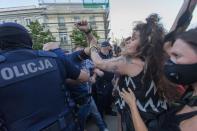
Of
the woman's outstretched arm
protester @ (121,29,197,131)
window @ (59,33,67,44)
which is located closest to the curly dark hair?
the woman's outstretched arm

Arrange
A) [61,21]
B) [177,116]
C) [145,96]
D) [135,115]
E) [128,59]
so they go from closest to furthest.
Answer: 1. [177,116]
2. [135,115]
3. [145,96]
4. [128,59]
5. [61,21]

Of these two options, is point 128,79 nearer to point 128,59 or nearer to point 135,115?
point 128,59

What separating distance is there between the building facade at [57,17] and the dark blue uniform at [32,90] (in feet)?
200

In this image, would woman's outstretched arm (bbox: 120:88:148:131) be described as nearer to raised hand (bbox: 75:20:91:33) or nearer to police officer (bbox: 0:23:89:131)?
police officer (bbox: 0:23:89:131)

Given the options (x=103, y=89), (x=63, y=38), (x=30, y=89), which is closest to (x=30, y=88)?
(x=30, y=89)

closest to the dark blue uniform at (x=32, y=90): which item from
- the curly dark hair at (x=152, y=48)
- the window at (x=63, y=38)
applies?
the curly dark hair at (x=152, y=48)

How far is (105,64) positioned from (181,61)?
1.31 metres

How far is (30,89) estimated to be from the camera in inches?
91.4

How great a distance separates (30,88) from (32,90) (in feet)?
0.07

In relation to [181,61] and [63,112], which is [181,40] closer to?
[181,61]

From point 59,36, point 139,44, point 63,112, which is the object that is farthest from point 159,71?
point 59,36

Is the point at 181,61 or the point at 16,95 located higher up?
the point at 181,61

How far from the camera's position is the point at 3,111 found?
2.18 m

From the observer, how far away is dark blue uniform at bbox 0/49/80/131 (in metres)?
2.20
